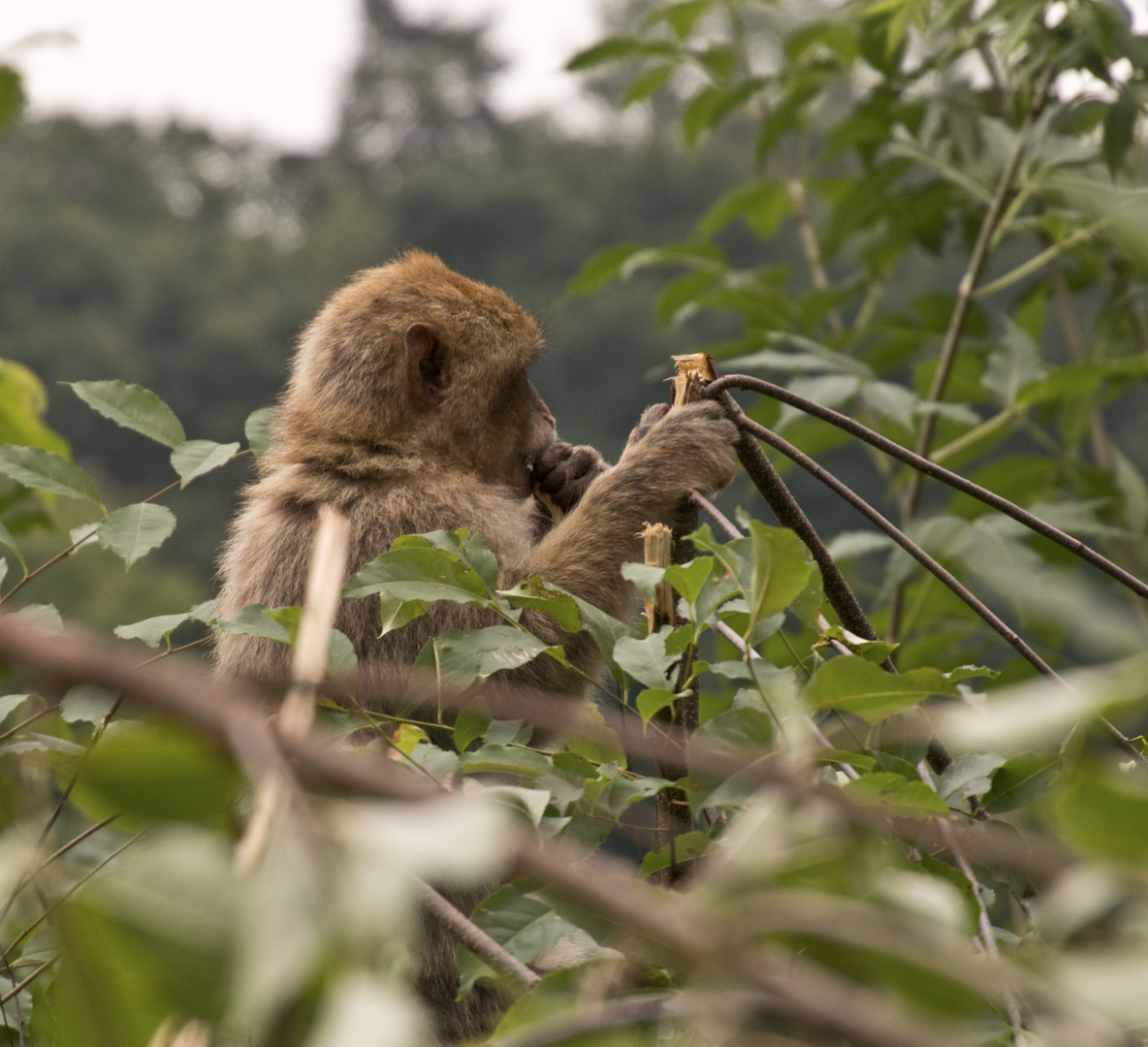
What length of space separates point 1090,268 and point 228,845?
308 cm

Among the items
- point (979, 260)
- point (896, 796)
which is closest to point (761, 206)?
point (979, 260)

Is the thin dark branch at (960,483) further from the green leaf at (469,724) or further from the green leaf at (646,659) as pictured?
the green leaf at (469,724)

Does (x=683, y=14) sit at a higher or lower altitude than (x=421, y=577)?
higher

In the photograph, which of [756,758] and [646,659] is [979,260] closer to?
[646,659]

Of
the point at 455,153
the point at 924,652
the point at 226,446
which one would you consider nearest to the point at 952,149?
the point at 924,652

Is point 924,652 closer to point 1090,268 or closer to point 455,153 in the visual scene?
point 1090,268

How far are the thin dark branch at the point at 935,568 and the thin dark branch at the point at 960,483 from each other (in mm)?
50

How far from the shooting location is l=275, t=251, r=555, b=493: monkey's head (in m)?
2.52

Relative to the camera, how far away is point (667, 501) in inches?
87.7

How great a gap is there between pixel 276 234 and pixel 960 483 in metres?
40.8

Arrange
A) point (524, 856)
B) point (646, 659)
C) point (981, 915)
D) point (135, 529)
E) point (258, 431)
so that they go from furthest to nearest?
point (258, 431) → point (135, 529) → point (646, 659) → point (981, 915) → point (524, 856)

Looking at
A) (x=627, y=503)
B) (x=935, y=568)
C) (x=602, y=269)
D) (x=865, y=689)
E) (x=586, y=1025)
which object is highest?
(x=602, y=269)

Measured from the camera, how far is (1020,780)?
1.18 metres

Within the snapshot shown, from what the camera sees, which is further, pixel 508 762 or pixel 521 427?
pixel 521 427
